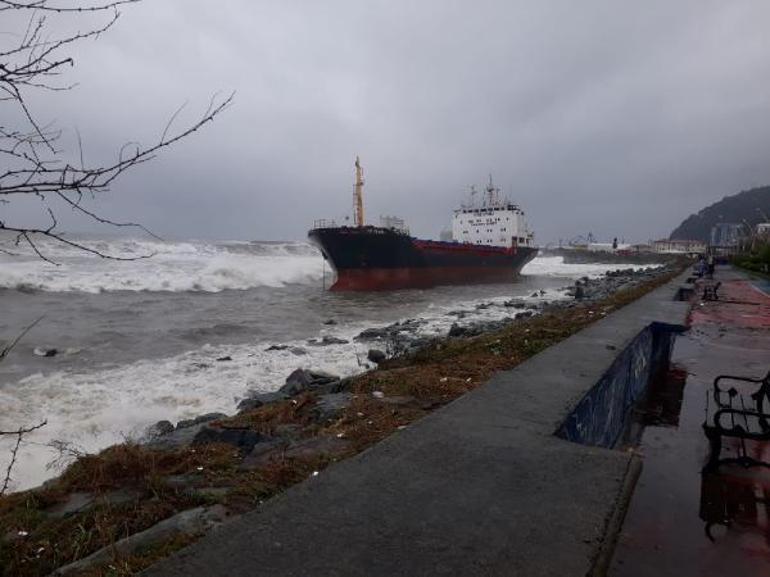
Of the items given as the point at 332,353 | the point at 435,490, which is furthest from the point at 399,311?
the point at 435,490

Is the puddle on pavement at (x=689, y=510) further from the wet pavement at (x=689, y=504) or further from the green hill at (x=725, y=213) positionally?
the green hill at (x=725, y=213)

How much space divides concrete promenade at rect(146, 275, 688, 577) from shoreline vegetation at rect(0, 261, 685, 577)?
0.58 m

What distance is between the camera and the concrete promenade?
171cm

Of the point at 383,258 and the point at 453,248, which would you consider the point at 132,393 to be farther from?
the point at 453,248

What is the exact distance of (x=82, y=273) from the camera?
92.7 ft

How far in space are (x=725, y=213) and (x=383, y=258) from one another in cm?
16182

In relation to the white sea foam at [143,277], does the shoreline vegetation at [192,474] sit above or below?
below

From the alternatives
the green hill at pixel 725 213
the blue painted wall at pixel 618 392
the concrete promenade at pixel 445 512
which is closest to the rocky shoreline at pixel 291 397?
the concrete promenade at pixel 445 512

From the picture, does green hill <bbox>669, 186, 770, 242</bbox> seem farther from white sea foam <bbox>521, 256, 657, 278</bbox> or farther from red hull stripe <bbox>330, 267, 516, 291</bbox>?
red hull stripe <bbox>330, 267, 516, 291</bbox>

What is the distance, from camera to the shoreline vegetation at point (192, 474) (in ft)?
8.09

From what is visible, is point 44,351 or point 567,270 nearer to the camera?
point 44,351

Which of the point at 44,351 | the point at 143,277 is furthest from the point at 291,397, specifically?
the point at 143,277

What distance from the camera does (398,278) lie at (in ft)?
91.6

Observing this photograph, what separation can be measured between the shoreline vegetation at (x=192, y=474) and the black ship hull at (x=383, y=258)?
825 inches
